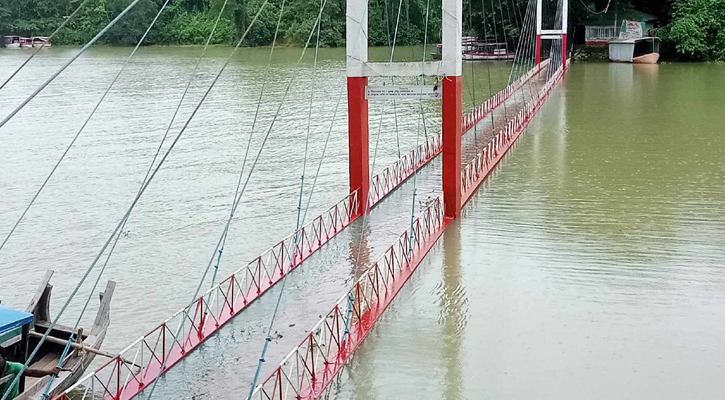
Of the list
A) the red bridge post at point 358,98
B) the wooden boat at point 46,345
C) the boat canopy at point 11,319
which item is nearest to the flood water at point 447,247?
the red bridge post at point 358,98

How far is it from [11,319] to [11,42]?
264 feet

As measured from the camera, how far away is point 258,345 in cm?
1095

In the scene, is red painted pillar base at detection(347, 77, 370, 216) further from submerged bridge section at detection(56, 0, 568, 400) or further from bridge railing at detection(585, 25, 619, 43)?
bridge railing at detection(585, 25, 619, 43)

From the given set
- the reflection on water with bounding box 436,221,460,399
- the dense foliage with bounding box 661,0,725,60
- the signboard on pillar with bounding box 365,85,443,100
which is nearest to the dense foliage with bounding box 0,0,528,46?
the dense foliage with bounding box 661,0,725,60

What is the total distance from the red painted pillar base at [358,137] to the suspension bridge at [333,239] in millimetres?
21

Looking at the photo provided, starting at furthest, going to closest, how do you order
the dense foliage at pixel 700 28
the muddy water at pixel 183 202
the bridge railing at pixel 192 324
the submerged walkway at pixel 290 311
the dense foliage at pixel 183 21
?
the dense foliage at pixel 183 21
the dense foliage at pixel 700 28
the muddy water at pixel 183 202
the submerged walkway at pixel 290 311
the bridge railing at pixel 192 324

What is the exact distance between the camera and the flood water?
1028 centimetres

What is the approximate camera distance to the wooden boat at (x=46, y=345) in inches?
344

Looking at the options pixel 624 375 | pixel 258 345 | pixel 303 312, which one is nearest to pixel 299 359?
pixel 258 345

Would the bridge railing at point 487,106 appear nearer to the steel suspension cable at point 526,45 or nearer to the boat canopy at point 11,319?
the steel suspension cable at point 526,45

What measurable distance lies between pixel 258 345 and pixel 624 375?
4832 millimetres

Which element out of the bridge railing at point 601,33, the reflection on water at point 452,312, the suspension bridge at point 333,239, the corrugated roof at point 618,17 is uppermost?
the corrugated roof at point 618,17

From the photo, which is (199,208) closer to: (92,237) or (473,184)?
(92,237)

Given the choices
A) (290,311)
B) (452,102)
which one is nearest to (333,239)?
(290,311)
